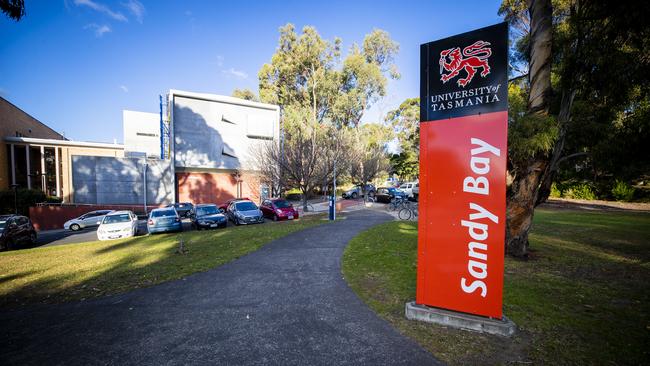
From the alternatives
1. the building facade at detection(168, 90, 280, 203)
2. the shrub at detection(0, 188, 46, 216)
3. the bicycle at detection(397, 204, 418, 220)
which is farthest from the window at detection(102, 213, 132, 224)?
the bicycle at detection(397, 204, 418, 220)

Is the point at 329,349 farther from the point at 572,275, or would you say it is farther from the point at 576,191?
the point at 576,191

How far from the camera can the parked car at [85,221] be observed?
2056 cm

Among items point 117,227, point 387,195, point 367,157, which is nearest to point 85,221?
point 117,227

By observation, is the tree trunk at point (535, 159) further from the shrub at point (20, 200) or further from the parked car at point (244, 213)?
the shrub at point (20, 200)

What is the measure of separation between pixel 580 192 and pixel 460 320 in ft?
97.1

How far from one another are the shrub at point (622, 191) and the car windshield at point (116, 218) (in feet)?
116

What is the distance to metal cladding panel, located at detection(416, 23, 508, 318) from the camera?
380 cm

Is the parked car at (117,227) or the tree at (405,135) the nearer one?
the parked car at (117,227)

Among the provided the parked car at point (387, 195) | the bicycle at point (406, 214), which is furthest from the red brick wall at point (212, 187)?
the bicycle at point (406, 214)

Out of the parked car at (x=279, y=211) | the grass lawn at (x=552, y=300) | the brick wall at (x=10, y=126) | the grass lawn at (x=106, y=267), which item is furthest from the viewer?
the brick wall at (x=10, y=126)

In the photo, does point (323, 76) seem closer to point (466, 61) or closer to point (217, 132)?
point (217, 132)

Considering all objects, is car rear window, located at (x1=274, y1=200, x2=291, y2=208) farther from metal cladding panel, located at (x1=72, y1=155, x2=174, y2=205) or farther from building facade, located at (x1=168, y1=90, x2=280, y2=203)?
metal cladding panel, located at (x1=72, y1=155, x2=174, y2=205)

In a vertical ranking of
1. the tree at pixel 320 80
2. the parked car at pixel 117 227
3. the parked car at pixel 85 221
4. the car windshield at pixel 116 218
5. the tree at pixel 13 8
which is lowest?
the parked car at pixel 85 221

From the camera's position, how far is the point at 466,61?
4043mm
